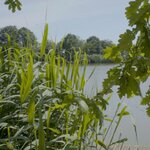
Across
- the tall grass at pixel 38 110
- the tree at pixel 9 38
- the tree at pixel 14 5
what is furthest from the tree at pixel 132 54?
the tree at pixel 14 5

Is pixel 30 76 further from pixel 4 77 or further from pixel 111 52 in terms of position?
pixel 111 52

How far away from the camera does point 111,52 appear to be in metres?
0.79

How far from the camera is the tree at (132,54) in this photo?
2.29 feet

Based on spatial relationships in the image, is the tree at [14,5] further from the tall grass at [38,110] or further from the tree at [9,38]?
the tall grass at [38,110]

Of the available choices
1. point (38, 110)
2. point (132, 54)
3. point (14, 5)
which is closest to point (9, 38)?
point (14, 5)

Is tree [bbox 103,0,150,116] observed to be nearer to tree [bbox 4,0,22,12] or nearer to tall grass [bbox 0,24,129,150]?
tall grass [bbox 0,24,129,150]

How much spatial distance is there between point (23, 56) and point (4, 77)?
0.23m

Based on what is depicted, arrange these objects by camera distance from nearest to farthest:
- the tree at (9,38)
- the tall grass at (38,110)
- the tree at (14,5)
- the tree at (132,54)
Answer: the tree at (132,54) < the tall grass at (38,110) < the tree at (9,38) < the tree at (14,5)

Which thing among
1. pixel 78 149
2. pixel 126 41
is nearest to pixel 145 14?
pixel 126 41

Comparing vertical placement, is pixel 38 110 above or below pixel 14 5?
below

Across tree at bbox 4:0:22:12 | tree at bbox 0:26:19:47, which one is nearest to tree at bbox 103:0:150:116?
tree at bbox 0:26:19:47

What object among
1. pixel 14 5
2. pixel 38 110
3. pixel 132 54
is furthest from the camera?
pixel 14 5

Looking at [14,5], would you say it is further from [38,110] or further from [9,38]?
[38,110]

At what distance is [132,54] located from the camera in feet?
2.57
